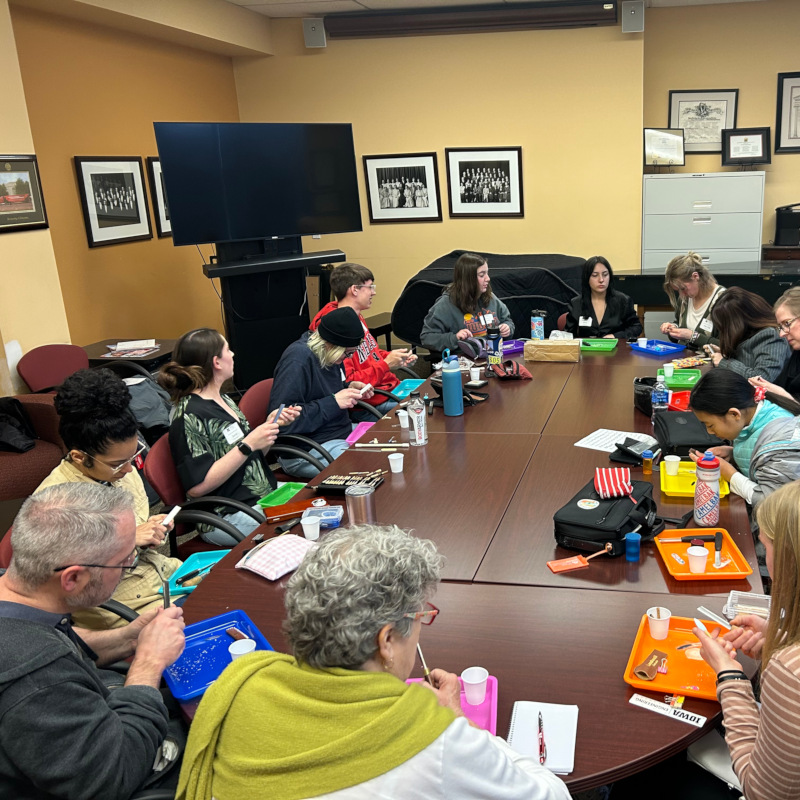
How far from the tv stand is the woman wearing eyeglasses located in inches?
144

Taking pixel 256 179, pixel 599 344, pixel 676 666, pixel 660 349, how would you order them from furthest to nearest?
pixel 256 179
pixel 599 344
pixel 660 349
pixel 676 666

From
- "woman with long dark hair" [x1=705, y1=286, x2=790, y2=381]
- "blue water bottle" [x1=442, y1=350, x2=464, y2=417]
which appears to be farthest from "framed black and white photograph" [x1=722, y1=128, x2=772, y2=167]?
"blue water bottle" [x1=442, y1=350, x2=464, y2=417]

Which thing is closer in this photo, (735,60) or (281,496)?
(281,496)

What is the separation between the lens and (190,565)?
274 cm

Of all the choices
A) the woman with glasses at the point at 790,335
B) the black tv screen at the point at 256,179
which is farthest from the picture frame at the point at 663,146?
the woman with glasses at the point at 790,335

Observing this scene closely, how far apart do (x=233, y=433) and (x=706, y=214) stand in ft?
19.6

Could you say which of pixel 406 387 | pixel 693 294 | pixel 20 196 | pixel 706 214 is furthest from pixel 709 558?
pixel 706 214

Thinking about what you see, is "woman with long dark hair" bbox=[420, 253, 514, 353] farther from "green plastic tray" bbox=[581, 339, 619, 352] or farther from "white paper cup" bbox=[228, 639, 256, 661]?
"white paper cup" bbox=[228, 639, 256, 661]

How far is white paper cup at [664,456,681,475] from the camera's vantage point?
2.70 m

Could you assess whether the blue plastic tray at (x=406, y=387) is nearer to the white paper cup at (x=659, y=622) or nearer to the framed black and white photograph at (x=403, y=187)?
the white paper cup at (x=659, y=622)

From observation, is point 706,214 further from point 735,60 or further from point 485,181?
point 485,181

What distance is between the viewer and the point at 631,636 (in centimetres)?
186

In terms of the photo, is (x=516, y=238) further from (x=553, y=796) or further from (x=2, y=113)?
(x=553, y=796)

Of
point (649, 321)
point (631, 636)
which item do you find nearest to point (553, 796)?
point (631, 636)
